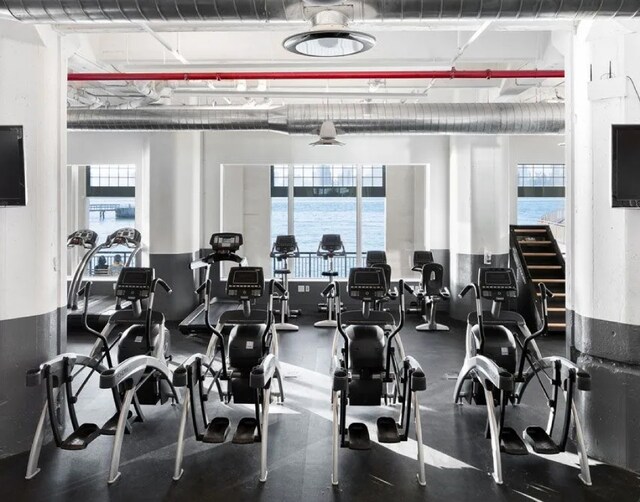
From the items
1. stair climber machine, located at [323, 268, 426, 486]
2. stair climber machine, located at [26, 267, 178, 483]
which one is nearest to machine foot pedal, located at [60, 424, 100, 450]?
stair climber machine, located at [26, 267, 178, 483]

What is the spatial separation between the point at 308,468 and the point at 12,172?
2738 mm

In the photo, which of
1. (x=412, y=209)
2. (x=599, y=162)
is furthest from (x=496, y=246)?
(x=599, y=162)

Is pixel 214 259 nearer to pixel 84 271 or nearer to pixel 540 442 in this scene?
pixel 84 271

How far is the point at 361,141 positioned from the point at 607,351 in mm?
6360

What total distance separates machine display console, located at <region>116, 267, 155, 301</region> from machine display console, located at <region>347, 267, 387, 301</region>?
1748mm

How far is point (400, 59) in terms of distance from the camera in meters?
5.51

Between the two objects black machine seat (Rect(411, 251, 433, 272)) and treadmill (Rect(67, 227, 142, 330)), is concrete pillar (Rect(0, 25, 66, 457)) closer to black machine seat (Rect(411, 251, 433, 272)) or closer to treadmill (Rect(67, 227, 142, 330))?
treadmill (Rect(67, 227, 142, 330))

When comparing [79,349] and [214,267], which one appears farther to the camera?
[214,267]

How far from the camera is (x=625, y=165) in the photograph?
3246 mm

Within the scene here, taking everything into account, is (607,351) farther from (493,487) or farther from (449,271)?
(449,271)

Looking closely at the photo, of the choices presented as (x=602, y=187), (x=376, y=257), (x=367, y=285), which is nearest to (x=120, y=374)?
(x=367, y=285)

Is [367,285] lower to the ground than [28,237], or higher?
lower

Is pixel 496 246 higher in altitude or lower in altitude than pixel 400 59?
lower

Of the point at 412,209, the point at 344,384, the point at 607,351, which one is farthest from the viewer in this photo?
the point at 412,209
